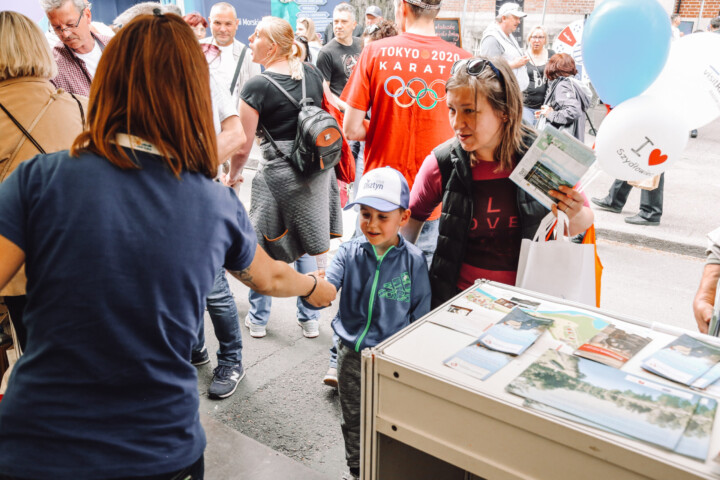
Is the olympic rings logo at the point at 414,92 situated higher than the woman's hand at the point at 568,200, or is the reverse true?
the olympic rings logo at the point at 414,92

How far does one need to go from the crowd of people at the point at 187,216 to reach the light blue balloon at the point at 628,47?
398mm

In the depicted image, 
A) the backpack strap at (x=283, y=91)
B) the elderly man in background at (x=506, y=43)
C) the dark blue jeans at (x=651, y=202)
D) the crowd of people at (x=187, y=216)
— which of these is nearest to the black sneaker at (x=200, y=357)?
the crowd of people at (x=187, y=216)

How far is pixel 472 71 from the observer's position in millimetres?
2211

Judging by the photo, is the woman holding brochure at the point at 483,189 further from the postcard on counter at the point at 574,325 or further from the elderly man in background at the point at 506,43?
the elderly man in background at the point at 506,43

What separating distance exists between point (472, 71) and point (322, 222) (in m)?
1.87

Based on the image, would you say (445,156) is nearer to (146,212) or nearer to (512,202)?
(512,202)

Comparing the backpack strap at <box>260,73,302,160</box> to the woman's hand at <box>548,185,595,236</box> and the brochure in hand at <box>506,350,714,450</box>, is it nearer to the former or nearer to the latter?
the woman's hand at <box>548,185,595,236</box>

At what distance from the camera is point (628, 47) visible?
2.30 metres

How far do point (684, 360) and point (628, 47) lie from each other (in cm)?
127

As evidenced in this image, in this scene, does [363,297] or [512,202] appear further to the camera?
[363,297]

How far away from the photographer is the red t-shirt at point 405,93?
11.8 ft

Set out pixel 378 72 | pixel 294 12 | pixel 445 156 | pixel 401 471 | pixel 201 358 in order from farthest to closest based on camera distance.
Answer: pixel 294 12 < pixel 201 358 < pixel 378 72 < pixel 445 156 < pixel 401 471

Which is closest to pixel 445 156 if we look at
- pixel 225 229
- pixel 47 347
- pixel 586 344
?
pixel 586 344

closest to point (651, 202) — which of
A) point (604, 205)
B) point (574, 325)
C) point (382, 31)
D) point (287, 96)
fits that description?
point (604, 205)
